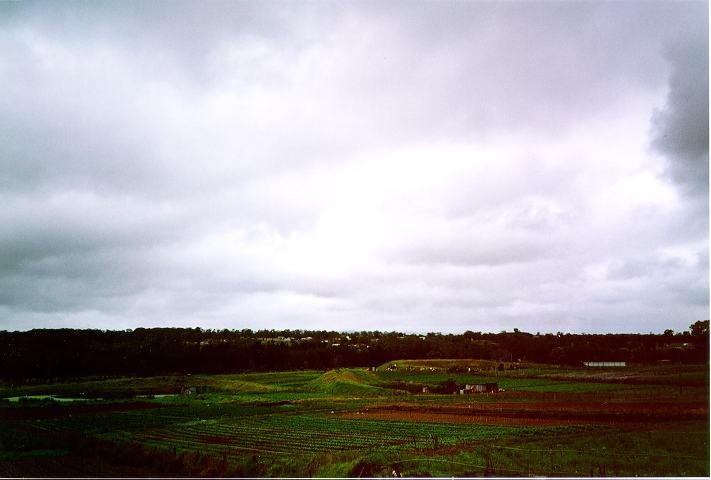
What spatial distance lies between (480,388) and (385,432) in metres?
40.9

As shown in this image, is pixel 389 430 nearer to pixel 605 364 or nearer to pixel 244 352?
pixel 605 364

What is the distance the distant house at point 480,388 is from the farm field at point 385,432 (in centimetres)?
186

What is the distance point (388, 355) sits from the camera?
139250 mm

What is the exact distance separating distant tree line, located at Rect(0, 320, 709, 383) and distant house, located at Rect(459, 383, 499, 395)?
13.6 metres

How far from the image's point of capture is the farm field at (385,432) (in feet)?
85.6

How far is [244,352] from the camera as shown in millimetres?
131250

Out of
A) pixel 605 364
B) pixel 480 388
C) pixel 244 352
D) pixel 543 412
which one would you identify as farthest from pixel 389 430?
pixel 244 352

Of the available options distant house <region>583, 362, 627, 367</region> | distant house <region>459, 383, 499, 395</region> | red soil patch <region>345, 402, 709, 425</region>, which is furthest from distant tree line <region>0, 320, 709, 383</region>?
distant house <region>459, 383, 499, 395</region>

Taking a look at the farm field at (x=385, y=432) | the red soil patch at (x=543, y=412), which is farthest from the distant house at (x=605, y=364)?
the red soil patch at (x=543, y=412)

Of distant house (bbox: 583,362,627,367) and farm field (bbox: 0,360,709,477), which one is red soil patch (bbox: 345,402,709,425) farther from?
distant house (bbox: 583,362,627,367)

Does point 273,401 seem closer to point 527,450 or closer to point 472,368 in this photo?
point 527,450

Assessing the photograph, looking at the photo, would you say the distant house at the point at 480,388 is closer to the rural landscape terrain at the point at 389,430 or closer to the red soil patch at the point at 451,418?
the rural landscape terrain at the point at 389,430

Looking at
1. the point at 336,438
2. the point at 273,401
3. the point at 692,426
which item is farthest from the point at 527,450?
the point at 273,401

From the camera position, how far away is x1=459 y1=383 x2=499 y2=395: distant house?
74.6 meters
